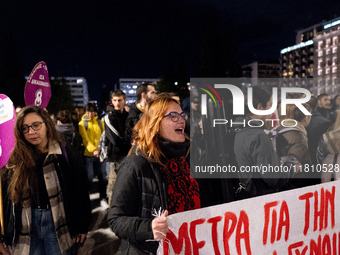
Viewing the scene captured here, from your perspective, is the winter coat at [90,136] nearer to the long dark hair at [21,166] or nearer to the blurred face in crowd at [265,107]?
the blurred face in crowd at [265,107]

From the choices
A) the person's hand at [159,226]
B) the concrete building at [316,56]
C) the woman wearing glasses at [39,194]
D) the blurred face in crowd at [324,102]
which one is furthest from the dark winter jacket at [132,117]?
the concrete building at [316,56]

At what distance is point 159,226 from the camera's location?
6.45 ft

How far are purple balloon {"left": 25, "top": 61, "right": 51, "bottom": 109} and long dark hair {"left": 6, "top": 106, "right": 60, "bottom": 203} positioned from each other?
1.31m

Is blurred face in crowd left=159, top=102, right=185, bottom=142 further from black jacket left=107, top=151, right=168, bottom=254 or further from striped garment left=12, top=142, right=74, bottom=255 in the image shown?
striped garment left=12, top=142, right=74, bottom=255

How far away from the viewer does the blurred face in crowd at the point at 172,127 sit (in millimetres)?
2289

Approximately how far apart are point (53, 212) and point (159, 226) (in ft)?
3.53

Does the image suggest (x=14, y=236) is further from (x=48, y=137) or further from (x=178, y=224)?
(x=178, y=224)

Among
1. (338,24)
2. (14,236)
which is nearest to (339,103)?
(14,236)

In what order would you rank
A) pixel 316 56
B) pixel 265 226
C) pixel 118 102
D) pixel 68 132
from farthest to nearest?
1. pixel 316 56
2. pixel 68 132
3. pixel 118 102
4. pixel 265 226

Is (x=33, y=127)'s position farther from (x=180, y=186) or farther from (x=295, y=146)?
(x=295, y=146)

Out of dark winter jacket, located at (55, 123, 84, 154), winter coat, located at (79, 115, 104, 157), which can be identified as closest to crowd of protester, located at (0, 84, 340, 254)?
dark winter jacket, located at (55, 123, 84, 154)

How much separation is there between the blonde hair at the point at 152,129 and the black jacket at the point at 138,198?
0.24 feet

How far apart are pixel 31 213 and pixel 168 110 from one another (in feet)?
4.34

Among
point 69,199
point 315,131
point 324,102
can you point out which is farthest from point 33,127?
point 324,102
